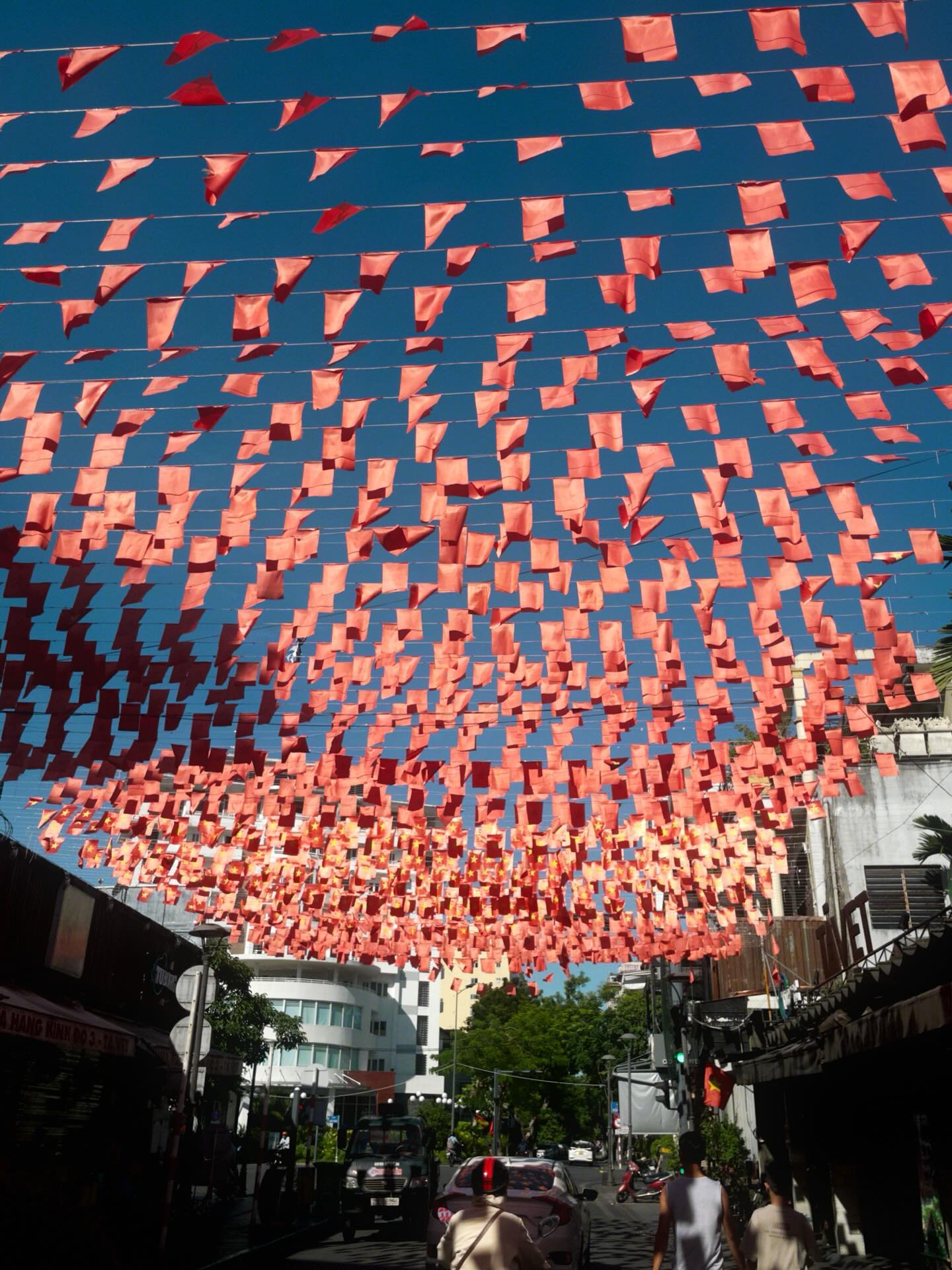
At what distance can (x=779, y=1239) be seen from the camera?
6.72 meters

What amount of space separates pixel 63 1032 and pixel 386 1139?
1159 cm

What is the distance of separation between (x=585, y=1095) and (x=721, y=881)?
51.2m

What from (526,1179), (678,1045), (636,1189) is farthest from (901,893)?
(636,1189)

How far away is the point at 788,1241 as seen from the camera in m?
6.70

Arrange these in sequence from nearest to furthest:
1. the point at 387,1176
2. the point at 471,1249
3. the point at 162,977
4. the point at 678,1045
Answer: the point at 471,1249
the point at 162,977
the point at 387,1176
the point at 678,1045

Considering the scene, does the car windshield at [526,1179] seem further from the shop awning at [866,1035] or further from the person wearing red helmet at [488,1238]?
the person wearing red helmet at [488,1238]

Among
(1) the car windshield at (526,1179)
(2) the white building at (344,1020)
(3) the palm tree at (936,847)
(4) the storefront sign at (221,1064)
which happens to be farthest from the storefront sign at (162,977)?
(2) the white building at (344,1020)

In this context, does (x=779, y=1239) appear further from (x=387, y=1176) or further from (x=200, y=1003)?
(x=387, y=1176)

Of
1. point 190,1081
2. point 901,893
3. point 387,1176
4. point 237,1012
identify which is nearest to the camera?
point 190,1081

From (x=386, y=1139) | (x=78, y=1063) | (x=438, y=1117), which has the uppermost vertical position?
(x=78, y=1063)

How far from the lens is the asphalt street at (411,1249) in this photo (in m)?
13.8

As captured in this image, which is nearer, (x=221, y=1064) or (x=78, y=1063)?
(x=78, y=1063)

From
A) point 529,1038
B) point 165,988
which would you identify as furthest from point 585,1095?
point 165,988

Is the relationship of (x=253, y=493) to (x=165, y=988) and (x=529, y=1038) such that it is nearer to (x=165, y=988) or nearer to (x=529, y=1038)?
(x=165, y=988)
